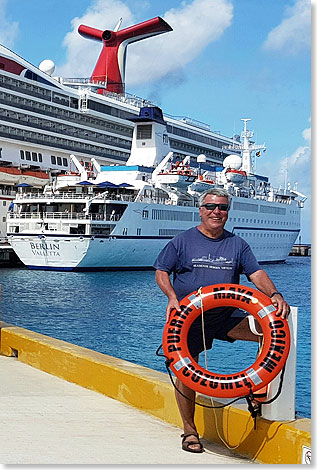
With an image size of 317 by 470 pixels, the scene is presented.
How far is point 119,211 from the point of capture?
27.8 m

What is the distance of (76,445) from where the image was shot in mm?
3184

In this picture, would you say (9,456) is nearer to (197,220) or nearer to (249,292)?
(249,292)

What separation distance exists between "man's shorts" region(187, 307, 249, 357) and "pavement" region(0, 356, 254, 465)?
19.2 inches

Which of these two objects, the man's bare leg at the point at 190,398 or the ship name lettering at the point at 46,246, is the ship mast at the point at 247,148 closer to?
the ship name lettering at the point at 46,246

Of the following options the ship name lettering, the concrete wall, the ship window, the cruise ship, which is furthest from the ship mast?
the concrete wall

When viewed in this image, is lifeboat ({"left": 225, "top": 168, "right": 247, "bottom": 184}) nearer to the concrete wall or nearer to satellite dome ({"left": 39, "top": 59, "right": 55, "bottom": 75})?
satellite dome ({"left": 39, "top": 59, "right": 55, "bottom": 75})

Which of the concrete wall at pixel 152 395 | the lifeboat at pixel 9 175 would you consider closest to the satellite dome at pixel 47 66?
the lifeboat at pixel 9 175

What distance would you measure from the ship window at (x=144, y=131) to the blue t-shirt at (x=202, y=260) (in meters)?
33.0

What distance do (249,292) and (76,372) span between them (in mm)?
1921

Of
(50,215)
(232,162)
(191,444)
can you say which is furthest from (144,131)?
(191,444)

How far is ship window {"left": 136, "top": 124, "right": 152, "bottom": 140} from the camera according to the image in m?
35.9

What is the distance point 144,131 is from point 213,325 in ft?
110

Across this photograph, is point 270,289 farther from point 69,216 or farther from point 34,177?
point 34,177

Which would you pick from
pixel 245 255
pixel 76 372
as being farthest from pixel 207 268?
pixel 76 372
